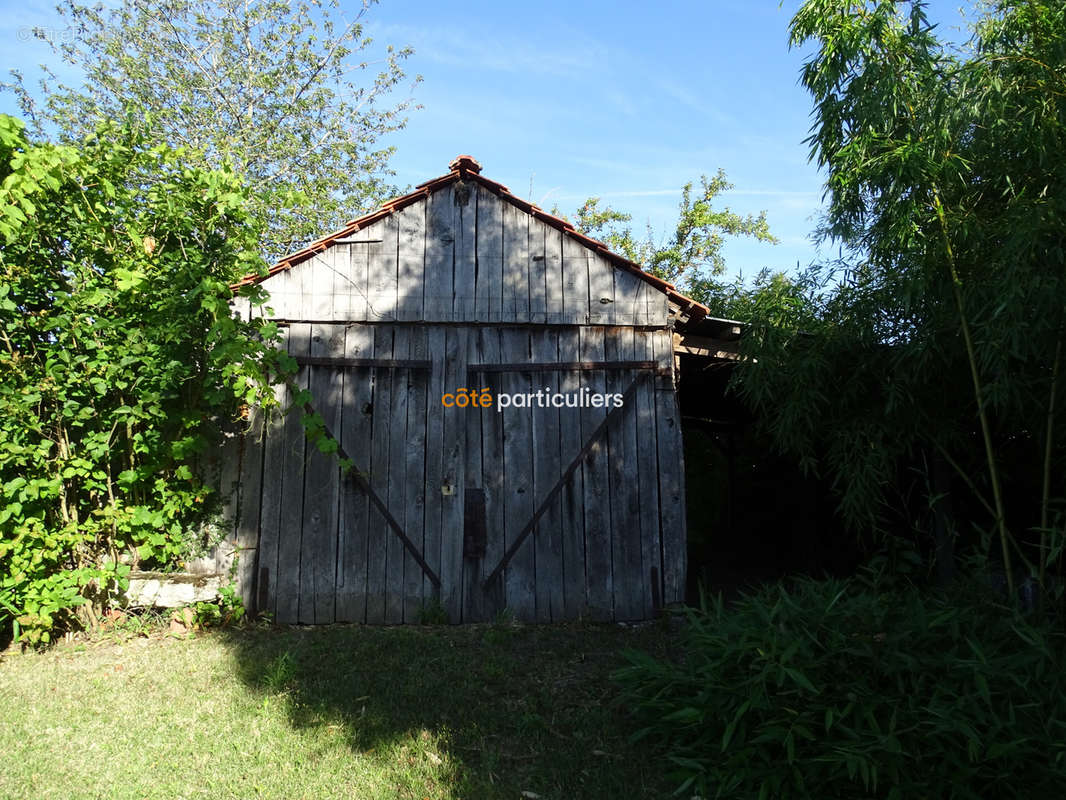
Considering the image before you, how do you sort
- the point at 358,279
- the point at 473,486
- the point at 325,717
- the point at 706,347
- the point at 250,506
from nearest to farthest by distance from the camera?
the point at 325,717
the point at 250,506
the point at 473,486
the point at 358,279
the point at 706,347

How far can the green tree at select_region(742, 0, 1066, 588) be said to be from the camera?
3.77m

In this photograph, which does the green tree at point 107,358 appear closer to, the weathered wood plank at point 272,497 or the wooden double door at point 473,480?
the weathered wood plank at point 272,497

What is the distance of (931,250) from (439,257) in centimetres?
365

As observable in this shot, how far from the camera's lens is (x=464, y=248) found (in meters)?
6.15

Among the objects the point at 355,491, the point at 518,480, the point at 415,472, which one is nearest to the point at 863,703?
the point at 518,480

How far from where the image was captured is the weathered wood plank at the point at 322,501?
579 centimetres

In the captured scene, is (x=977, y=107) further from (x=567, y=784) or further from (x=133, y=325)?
(x=133, y=325)

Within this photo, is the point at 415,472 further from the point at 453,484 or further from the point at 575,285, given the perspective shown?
the point at 575,285

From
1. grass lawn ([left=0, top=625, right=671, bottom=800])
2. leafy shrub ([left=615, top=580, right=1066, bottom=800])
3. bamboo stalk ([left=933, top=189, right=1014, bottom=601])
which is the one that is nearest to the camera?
leafy shrub ([left=615, top=580, right=1066, bottom=800])

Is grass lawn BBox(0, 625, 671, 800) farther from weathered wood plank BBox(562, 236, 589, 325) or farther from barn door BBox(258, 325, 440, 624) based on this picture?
weathered wood plank BBox(562, 236, 589, 325)

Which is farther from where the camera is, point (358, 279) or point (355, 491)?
point (358, 279)

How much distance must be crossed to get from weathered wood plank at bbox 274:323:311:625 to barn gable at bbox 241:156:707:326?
255 mm

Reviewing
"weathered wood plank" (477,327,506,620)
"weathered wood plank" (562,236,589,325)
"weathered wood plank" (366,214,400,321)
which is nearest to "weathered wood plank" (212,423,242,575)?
"weathered wood plank" (366,214,400,321)

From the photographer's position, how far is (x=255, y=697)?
4238mm
